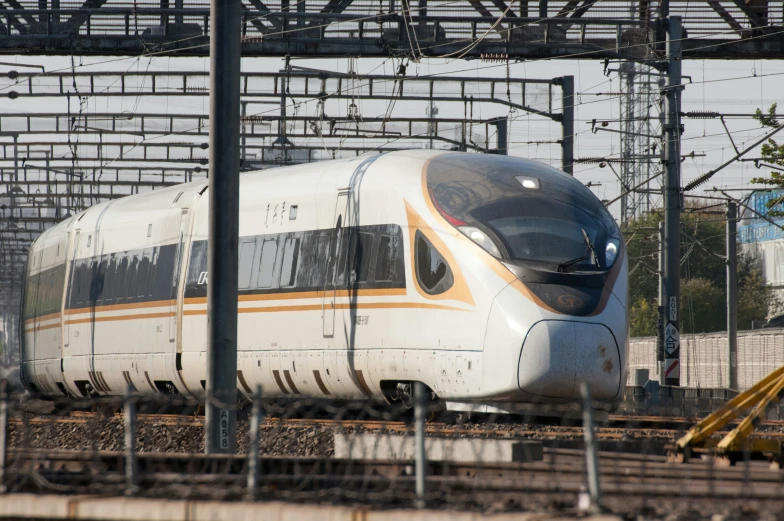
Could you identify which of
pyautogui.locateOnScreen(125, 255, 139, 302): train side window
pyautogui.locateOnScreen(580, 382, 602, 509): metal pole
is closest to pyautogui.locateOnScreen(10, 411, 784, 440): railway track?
pyautogui.locateOnScreen(125, 255, 139, 302): train side window

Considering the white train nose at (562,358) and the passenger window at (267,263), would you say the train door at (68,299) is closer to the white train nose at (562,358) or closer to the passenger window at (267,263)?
the passenger window at (267,263)

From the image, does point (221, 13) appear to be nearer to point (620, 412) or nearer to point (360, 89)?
point (620, 412)

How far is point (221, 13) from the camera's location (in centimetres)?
1248

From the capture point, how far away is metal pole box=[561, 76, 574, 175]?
1180 inches

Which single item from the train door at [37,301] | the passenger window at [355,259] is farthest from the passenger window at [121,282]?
the passenger window at [355,259]

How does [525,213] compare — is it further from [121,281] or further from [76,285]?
[76,285]

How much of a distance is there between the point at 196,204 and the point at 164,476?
10592 millimetres

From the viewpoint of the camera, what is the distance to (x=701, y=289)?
74062mm

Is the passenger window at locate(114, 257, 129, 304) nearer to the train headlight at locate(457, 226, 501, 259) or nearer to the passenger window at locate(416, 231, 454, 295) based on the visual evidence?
the passenger window at locate(416, 231, 454, 295)

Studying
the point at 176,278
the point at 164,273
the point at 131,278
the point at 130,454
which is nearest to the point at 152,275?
the point at 164,273

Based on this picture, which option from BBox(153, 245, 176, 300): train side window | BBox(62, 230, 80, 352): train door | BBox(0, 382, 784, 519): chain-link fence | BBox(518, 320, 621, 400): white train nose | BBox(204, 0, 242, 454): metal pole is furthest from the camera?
BBox(62, 230, 80, 352): train door

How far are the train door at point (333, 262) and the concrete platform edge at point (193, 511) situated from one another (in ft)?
26.6

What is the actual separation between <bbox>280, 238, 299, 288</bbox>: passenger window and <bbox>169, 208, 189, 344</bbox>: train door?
8.58ft

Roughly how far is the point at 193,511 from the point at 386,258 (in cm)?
807
